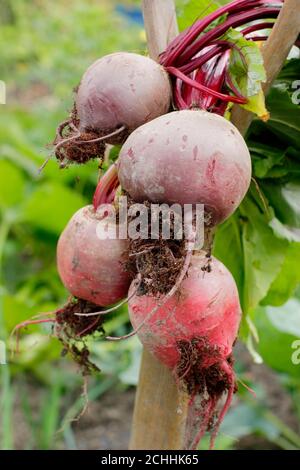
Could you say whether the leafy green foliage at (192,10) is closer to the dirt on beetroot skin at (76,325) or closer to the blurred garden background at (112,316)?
the blurred garden background at (112,316)

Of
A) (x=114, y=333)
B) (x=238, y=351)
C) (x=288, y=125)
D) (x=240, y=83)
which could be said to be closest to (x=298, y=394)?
(x=238, y=351)

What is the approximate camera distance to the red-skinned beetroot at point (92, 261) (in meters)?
0.82

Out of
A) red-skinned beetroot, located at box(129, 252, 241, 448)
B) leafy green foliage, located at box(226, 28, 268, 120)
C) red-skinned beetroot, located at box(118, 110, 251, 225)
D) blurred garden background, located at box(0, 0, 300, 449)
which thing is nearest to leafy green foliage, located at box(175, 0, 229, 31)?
blurred garden background, located at box(0, 0, 300, 449)

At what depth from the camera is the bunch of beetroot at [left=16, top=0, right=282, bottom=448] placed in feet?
2.29

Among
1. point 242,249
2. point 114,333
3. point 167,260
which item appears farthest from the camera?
point 114,333

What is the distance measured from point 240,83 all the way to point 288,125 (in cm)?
16

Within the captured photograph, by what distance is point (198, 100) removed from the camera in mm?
764

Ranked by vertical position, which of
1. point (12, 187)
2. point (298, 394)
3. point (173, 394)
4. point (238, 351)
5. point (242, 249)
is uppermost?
point (242, 249)

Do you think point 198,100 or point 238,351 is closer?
point 198,100

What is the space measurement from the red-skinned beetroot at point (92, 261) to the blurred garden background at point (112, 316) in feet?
0.26

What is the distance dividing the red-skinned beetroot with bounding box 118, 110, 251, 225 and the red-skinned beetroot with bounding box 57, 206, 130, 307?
0.13 metres

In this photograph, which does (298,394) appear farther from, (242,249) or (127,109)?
(127,109)

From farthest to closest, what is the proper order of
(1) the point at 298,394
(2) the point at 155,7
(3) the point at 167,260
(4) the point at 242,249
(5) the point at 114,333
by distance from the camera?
(5) the point at 114,333
(1) the point at 298,394
(4) the point at 242,249
(2) the point at 155,7
(3) the point at 167,260
